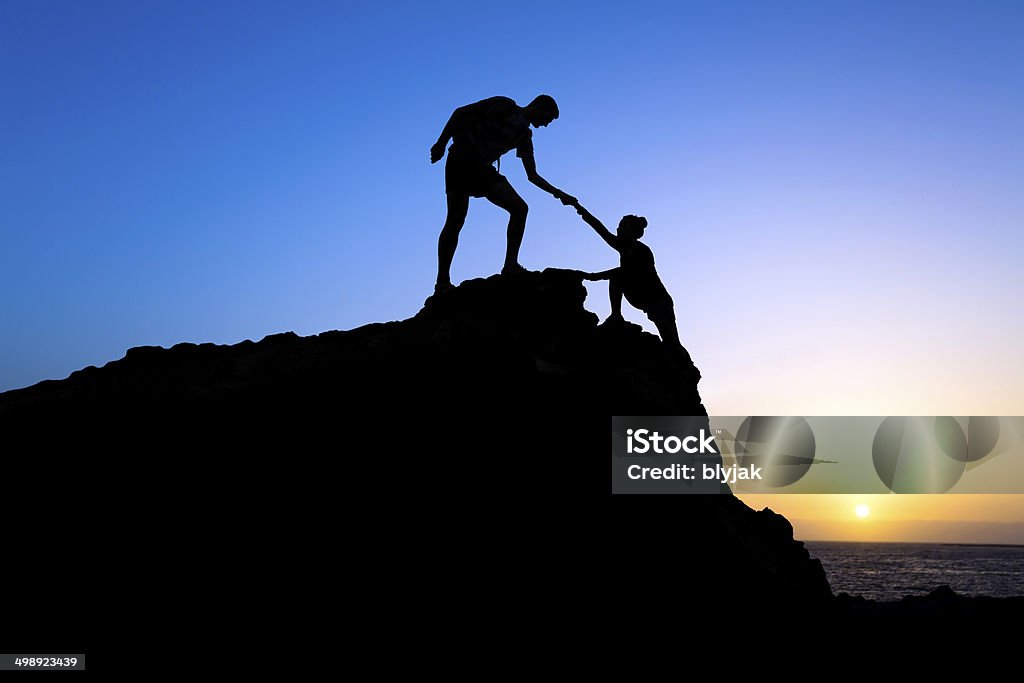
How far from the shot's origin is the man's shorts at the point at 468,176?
9.10 metres

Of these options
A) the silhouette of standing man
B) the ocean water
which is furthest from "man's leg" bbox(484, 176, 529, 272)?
the ocean water

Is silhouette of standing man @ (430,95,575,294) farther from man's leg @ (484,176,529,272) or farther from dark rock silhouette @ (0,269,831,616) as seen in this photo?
A: dark rock silhouette @ (0,269,831,616)

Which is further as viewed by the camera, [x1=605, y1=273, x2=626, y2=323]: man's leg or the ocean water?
the ocean water

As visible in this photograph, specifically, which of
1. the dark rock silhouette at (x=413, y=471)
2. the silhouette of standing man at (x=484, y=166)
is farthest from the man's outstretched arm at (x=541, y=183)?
the dark rock silhouette at (x=413, y=471)

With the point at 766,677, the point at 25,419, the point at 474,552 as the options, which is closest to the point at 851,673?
the point at 766,677

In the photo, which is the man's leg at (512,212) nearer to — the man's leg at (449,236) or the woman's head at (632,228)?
the man's leg at (449,236)

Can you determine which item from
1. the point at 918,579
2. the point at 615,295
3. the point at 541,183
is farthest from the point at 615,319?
the point at 918,579

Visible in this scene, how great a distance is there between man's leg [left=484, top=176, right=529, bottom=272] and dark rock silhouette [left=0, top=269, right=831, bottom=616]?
0.96m

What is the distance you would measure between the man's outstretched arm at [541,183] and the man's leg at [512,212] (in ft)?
1.09

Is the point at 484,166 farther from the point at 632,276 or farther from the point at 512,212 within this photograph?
the point at 632,276

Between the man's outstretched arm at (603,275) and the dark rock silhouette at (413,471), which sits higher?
the man's outstretched arm at (603,275)

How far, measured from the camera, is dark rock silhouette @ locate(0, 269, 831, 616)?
7012 millimetres

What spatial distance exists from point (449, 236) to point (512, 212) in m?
0.81

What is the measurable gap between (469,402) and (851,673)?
5.26 metres
